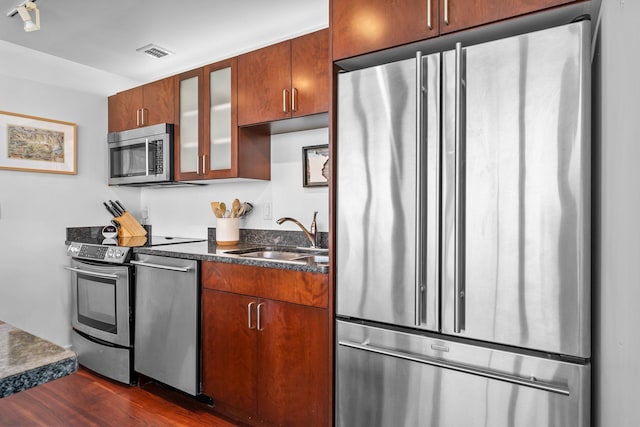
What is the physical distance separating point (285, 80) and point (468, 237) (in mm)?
1448

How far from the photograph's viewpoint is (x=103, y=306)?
2736 mm

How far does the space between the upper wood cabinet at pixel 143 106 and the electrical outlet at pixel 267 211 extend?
38.6 inches

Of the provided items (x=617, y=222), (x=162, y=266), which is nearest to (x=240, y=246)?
(x=162, y=266)

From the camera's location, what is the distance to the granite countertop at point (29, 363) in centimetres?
67

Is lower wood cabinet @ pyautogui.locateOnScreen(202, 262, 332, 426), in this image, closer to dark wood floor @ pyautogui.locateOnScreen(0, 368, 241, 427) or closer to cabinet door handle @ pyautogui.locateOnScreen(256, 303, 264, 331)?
cabinet door handle @ pyautogui.locateOnScreen(256, 303, 264, 331)

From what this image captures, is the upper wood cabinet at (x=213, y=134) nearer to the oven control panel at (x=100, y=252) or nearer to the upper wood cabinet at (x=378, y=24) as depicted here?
the oven control panel at (x=100, y=252)

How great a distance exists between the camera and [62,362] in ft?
2.41

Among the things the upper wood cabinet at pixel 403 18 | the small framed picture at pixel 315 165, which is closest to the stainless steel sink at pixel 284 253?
the small framed picture at pixel 315 165

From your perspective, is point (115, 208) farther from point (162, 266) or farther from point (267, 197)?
point (267, 197)

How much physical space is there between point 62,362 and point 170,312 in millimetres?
1733

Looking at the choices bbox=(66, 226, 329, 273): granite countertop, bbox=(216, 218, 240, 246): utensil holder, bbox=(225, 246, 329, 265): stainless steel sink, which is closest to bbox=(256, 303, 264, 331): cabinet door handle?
bbox=(66, 226, 329, 273): granite countertop

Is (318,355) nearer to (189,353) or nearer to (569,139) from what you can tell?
(189,353)

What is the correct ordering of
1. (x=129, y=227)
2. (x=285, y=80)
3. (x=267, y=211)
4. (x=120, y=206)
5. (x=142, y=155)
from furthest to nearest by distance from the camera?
1. (x=120, y=206)
2. (x=129, y=227)
3. (x=142, y=155)
4. (x=267, y=211)
5. (x=285, y=80)

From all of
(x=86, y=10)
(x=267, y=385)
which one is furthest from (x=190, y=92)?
(x=267, y=385)
